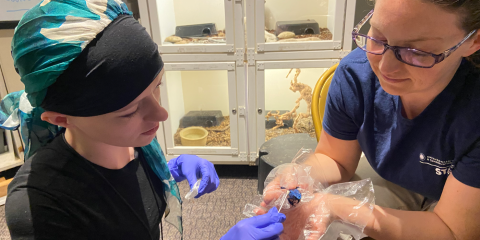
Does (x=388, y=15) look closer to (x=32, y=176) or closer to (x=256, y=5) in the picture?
(x=32, y=176)

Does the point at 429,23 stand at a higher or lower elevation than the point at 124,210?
higher

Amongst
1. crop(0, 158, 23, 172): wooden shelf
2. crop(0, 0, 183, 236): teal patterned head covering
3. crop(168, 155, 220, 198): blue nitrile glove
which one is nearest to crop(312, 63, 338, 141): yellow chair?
crop(168, 155, 220, 198): blue nitrile glove

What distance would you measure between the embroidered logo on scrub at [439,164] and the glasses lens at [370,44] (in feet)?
1.05

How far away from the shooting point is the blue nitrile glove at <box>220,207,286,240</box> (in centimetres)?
70

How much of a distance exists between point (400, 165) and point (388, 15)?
0.45 meters

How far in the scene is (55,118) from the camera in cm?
60

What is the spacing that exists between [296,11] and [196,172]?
1267mm

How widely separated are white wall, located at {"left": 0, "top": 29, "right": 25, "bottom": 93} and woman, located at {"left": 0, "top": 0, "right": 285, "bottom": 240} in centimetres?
138

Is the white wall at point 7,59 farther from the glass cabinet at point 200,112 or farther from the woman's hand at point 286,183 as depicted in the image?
the woman's hand at point 286,183

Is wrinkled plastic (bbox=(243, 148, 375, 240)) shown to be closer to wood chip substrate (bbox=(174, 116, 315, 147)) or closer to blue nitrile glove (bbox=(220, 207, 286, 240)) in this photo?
blue nitrile glove (bbox=(220, 207, 286, 240))

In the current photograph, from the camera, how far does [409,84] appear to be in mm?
680

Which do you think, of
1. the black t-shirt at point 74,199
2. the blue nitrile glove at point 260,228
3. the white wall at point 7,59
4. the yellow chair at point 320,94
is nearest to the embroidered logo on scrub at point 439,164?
the blue nitrile glove at point 260,228

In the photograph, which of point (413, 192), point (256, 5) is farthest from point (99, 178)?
point (256, 5)

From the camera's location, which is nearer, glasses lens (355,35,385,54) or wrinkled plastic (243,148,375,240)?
glasses lens (355,35,385,54)
